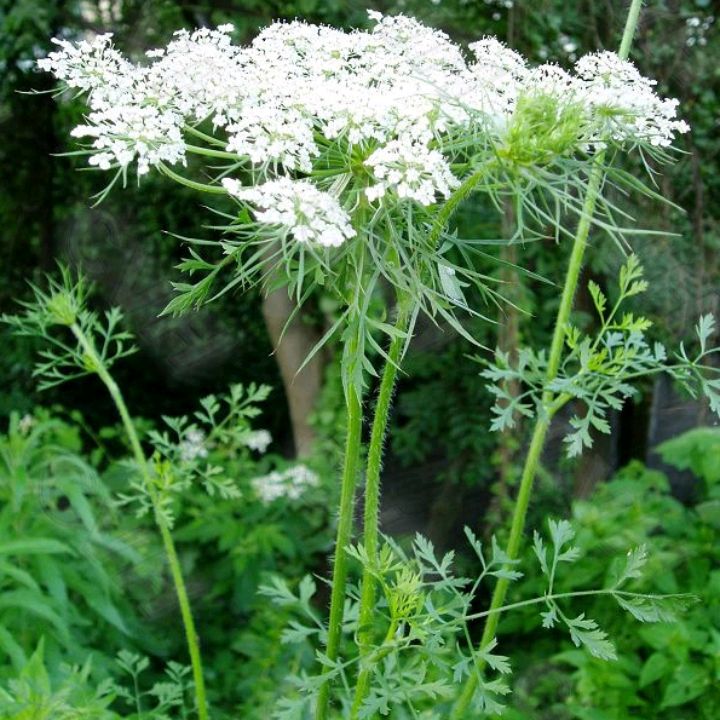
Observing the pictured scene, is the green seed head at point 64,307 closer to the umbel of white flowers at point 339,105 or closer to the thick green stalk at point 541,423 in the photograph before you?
the umbel of white flowers at point 339,105

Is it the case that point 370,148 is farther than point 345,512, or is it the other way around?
point 345,512

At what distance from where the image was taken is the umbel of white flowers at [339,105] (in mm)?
1243

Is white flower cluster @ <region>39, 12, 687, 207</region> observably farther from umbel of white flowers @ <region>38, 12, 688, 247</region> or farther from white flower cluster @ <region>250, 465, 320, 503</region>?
white flower cluster @ <region>250, 465, 320, 503</region>

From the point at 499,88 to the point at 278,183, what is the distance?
0.35m

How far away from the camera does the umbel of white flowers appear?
1243 millimetres

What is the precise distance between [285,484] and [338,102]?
283 centimetres

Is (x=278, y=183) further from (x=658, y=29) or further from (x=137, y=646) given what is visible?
(x=658, y=29)

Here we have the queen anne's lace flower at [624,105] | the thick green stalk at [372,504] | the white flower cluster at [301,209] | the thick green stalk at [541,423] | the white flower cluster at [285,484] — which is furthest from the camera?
the white flower cluster at [285,484]

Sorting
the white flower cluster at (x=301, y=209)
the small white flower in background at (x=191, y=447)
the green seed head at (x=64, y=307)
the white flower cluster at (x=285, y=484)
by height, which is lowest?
the white flower cluster at (x=285, y=484)

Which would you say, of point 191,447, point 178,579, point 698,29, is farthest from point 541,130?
point 698,29

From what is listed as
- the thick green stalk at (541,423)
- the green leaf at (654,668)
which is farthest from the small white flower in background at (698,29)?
the thick green stalk at (541,423)

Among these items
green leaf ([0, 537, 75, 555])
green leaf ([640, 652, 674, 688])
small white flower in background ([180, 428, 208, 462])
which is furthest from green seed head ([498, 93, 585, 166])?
green leaf ([640, 652, 674, 688])

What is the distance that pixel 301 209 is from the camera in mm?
1183

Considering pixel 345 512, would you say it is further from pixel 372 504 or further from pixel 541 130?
pixel 541 130
